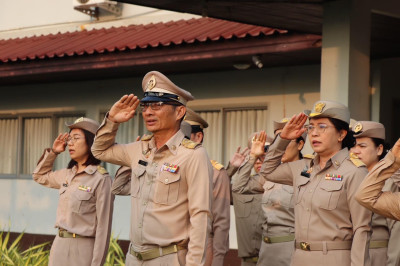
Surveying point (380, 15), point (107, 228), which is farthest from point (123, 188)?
point (380, 15)

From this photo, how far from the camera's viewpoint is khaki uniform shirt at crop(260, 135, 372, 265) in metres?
6.43

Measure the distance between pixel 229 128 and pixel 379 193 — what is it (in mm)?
7721

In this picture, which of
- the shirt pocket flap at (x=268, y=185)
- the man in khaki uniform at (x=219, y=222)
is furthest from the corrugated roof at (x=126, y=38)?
the man in khaki uniform at (x=219, y=222)

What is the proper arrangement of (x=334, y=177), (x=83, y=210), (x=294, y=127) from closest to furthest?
1. (x=334, y=177)
2. (x=294, y=127)
3. (x=83, y=210)

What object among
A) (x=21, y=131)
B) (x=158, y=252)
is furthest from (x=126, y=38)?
(x=158, y=252)

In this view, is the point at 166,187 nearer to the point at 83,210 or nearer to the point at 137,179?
the point at 137,179

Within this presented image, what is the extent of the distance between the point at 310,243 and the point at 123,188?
1.89m

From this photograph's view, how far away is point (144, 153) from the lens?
648 cm

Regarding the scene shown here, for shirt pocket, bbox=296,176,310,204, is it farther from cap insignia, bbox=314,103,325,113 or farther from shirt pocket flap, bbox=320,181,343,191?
cap insignia, bbox=314,103,325,113

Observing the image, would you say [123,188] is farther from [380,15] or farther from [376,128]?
[380,15]

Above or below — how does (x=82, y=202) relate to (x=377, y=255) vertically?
above

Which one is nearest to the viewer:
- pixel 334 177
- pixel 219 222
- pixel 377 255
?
pixel 334 177

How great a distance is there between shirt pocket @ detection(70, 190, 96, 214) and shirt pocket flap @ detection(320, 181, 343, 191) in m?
2.51

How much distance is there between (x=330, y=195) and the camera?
6.58m
